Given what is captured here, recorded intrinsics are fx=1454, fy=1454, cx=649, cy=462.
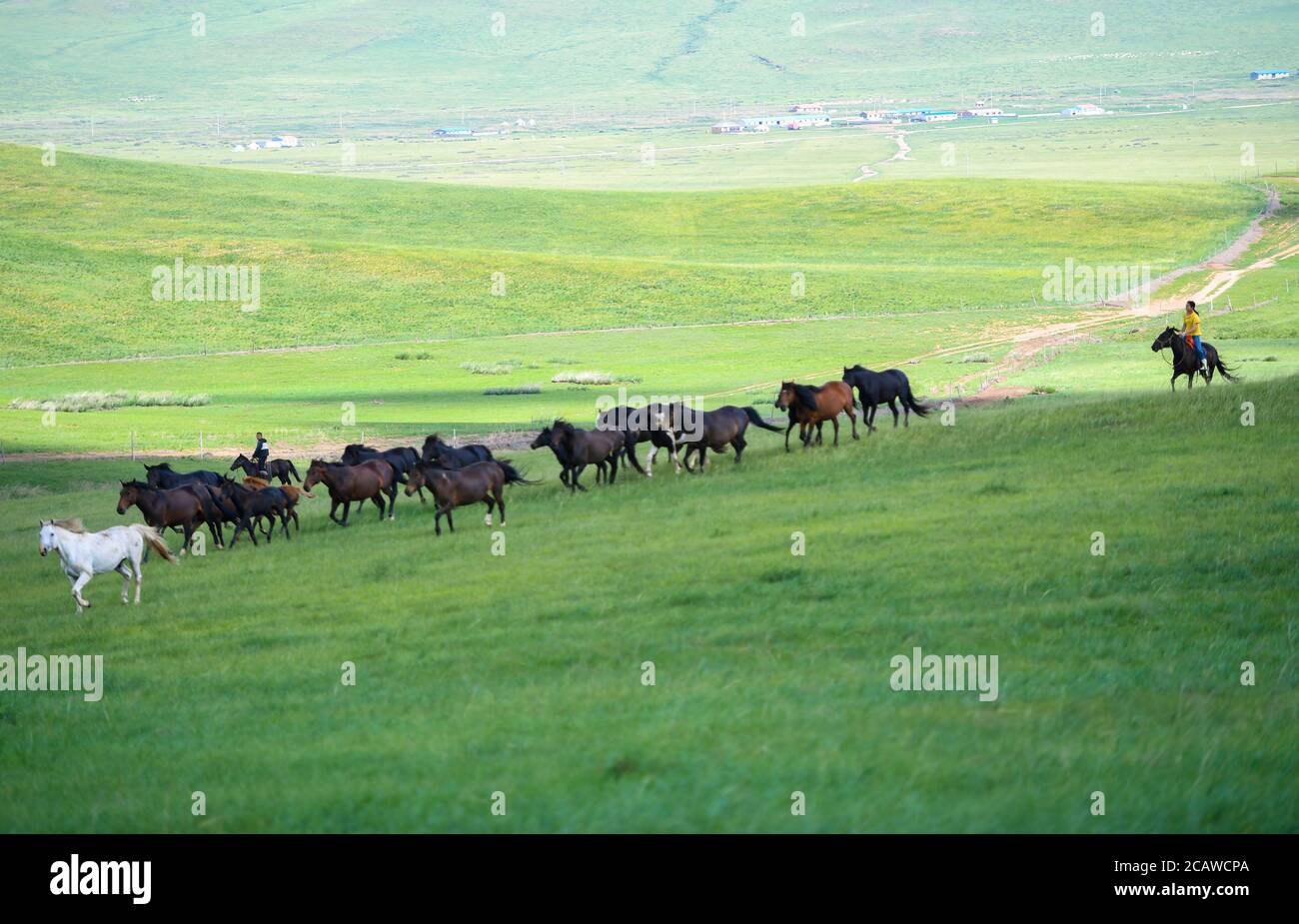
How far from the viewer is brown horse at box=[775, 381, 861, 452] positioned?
2939cm

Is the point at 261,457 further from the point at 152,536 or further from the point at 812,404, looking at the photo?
the point at 812,404

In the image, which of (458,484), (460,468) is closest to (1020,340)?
(460,468)

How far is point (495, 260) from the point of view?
97.4 meters

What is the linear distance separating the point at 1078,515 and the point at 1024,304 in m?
63.6

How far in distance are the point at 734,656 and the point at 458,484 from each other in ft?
36.1

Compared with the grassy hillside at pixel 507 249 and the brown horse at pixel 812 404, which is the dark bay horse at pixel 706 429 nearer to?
the brown horse at pixel 812 404

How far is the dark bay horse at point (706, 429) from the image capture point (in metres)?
28.6

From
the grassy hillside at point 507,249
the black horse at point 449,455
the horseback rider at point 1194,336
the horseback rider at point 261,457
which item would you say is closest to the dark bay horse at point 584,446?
the black horse at point 449,455

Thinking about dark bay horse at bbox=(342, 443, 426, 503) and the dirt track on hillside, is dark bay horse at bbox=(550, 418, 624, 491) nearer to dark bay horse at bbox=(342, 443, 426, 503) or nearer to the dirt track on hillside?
dark bay horse at bbox=(342, 443, 426, 503)

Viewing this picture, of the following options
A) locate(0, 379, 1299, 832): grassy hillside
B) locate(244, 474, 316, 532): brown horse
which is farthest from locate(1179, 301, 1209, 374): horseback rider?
locate(244, 474, 316, 532): brown horse

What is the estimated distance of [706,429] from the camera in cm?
2870

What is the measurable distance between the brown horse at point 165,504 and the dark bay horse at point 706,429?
30.1 feet

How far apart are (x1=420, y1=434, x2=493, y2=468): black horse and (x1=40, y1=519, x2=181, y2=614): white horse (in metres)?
6.49
